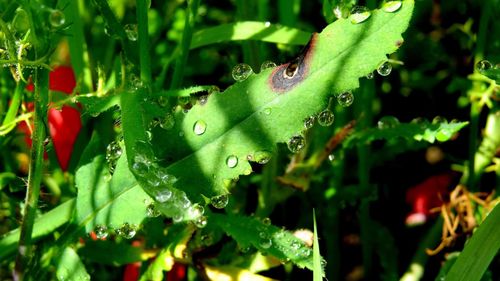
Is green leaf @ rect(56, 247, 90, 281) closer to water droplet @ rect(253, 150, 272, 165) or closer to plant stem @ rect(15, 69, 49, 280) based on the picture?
plant stem @ rect(15, 69, 49, 280)

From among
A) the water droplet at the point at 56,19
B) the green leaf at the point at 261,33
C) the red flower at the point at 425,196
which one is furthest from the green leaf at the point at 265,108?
the red flower at the point at 425,196

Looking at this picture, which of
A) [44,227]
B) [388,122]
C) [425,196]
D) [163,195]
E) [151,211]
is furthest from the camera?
Result: [425,196]

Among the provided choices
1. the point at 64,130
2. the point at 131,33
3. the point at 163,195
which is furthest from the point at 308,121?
the point at 64,130

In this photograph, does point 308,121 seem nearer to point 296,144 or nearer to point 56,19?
point 296,144

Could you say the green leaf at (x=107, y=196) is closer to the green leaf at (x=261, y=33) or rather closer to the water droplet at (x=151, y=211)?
the water droplet at (x=151, y=211)

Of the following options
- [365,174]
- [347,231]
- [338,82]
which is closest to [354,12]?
[338,82]

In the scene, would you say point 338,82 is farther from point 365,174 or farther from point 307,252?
point 365,174

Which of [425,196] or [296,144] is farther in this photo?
[425,196]
